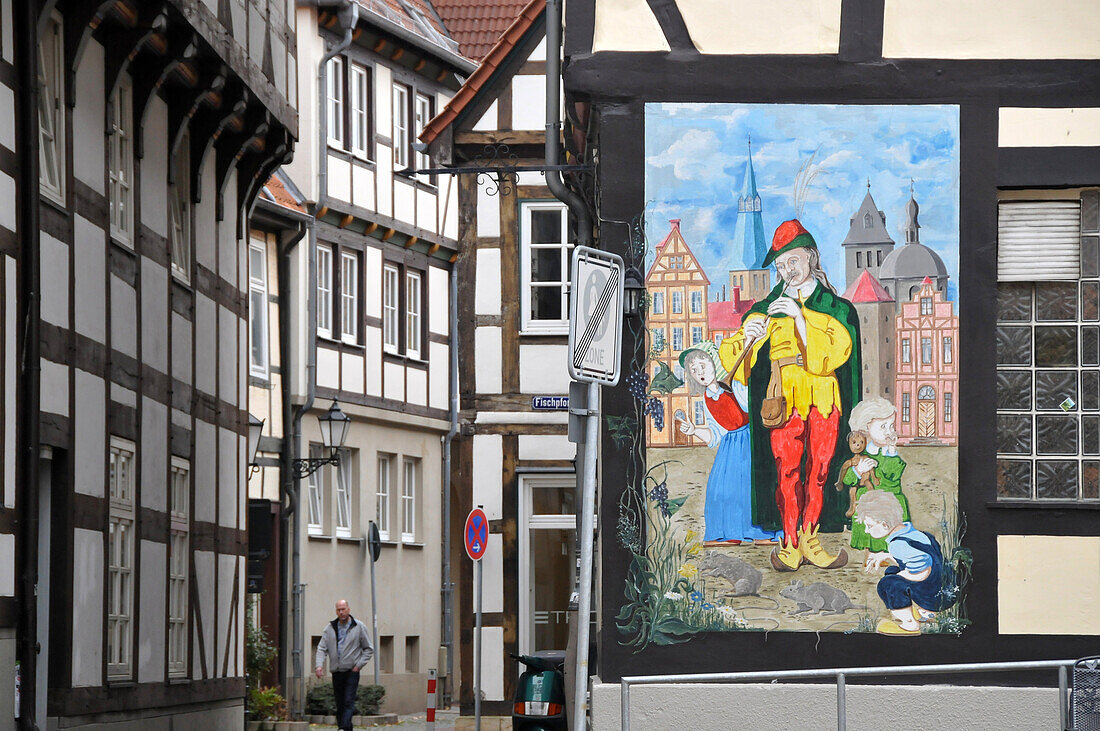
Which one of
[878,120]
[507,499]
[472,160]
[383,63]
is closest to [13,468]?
[878,120]

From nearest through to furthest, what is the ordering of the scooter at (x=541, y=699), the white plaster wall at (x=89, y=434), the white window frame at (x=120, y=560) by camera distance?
1. the white plaster wall at (x=89, y=434)
2. the scooter at (x=541, y=699)
3. the white window frame at (x=120, y=560)

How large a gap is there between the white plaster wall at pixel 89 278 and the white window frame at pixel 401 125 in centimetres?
1440

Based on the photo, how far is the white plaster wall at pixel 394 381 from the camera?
28.2 metres

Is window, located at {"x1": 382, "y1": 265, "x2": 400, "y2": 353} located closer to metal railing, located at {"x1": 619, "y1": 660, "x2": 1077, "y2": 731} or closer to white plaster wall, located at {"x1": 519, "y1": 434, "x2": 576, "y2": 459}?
white plaster wall, located at {"x1": 519, "y1": 434, "x2": 576, "y2": 459}

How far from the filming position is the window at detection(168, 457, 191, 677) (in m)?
17.2

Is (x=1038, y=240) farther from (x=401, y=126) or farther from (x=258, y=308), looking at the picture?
(x=401, y=126)

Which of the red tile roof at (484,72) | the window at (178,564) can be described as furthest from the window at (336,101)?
the window at (178,564)

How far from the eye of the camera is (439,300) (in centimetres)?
2973

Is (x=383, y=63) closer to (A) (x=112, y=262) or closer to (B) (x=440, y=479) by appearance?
(B) (x=440, y=479)

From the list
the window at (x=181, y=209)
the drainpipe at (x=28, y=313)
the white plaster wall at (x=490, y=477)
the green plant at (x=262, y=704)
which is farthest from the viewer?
the white plaster wall at (x=490, y=477)

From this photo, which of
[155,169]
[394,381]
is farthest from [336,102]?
[155,169]

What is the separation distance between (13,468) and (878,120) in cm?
601

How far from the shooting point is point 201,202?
18672mm

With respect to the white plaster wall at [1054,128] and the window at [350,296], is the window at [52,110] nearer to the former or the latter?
the white plaster wall at [1054,128]
